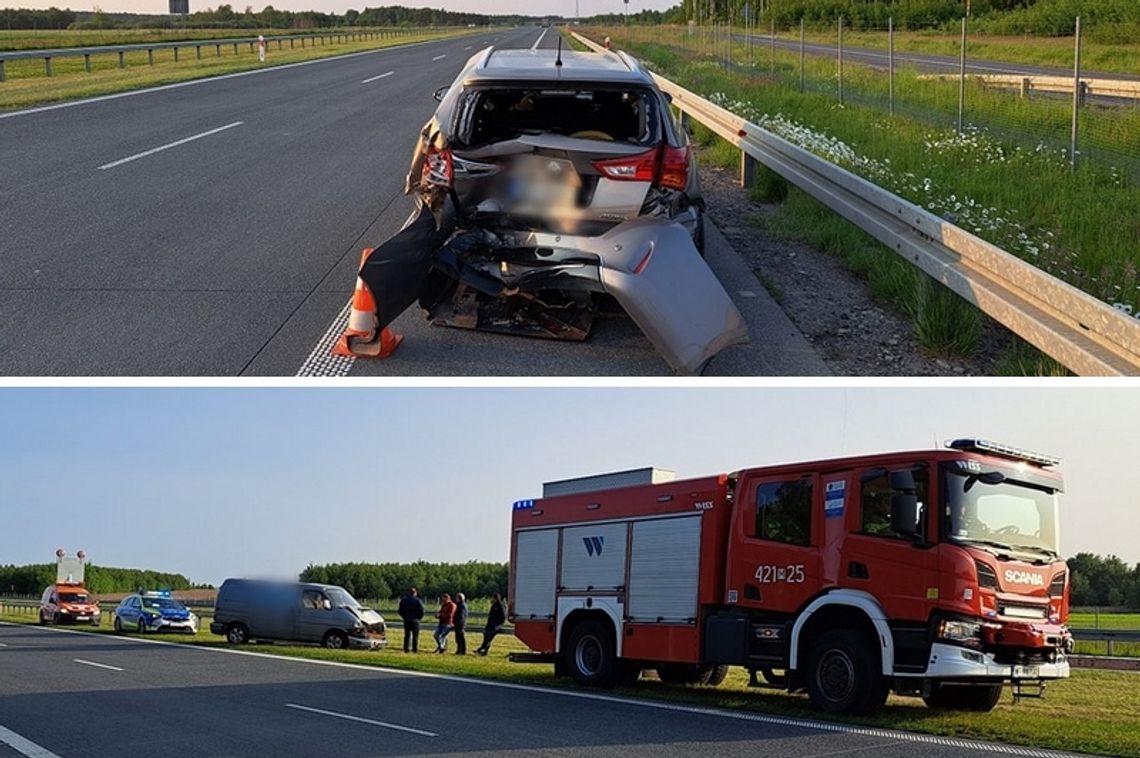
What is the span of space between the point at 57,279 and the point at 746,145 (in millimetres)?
9589

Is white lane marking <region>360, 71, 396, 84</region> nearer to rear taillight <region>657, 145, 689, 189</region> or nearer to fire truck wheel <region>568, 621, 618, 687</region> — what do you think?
fire truck wheel <region>568, 621, 618, 687</region>

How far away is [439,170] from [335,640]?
17.3 meters

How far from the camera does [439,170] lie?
10844 millimetres

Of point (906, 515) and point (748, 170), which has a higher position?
point (748, 170)

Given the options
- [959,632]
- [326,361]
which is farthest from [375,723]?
[959,632]

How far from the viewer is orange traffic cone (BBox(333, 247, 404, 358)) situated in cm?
998

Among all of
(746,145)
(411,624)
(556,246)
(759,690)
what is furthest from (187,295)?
(411,624)

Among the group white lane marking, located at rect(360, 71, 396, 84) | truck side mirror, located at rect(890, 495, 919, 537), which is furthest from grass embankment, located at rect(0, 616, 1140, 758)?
white lane marking, located at rect(360, 71, 396, 84)

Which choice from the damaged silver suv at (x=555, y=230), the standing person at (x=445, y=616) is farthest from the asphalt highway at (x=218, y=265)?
the standing person at (x=445, y=616)

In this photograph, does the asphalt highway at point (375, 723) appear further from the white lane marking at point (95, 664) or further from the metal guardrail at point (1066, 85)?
the metal guardrail at point (1066, 85)

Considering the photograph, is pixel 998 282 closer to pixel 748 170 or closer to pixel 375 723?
pixel 375 723

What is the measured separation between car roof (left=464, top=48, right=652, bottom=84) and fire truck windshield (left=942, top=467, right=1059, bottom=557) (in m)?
4.14

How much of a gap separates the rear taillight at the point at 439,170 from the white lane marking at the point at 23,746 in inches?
209

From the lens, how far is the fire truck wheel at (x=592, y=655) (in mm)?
14398
